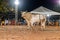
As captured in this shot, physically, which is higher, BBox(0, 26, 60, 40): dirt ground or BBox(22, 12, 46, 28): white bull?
BBox(22, 12, 46, 28): white bull

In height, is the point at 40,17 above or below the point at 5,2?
below

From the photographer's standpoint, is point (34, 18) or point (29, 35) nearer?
point (29, 35)

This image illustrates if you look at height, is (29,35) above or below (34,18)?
below

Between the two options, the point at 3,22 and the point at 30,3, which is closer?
the point at 3,22

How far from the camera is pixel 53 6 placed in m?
39.9

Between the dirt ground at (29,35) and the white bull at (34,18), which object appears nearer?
the dirt ground at (29,35)

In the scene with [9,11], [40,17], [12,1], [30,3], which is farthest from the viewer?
[30,3]

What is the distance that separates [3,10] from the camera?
2997 cm

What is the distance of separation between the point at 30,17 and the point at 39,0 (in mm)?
24815

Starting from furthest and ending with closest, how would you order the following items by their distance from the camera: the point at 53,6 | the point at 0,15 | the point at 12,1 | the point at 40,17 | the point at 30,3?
the point at 30,3 → the point at 53,6 → the point at 12,1 → the point at 0,15 → the point at 40,17

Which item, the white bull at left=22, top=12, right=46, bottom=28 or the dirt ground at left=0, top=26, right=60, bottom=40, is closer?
the dirt ground at left=0, top=26, right=60, bottom=40

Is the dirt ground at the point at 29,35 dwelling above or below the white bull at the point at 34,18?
below

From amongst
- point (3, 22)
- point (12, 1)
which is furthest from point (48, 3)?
point (3, 22)

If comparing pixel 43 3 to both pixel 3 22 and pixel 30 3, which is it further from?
pixel 3 22
